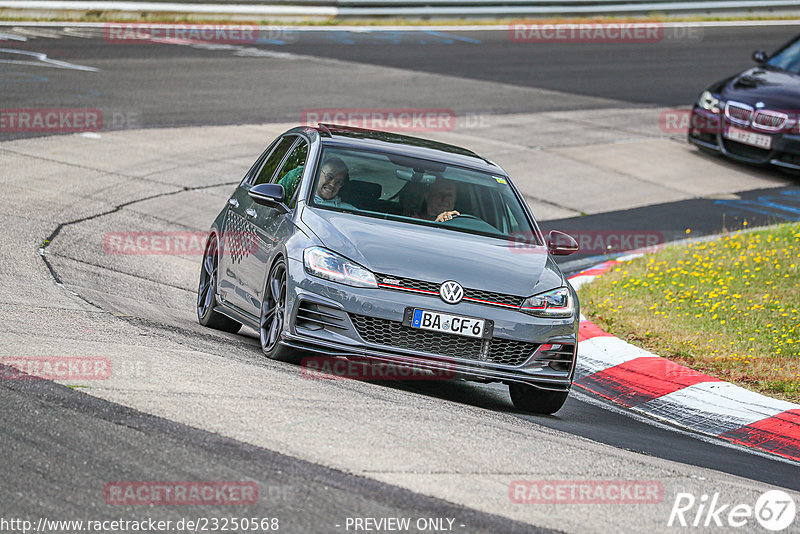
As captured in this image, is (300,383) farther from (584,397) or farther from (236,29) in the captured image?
(236,29)

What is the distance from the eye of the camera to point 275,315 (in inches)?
309

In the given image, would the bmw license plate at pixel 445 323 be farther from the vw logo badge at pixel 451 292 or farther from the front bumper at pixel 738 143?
the front bumper at pixel 738 143

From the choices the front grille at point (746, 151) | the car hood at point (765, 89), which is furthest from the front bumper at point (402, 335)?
A: the front grille at point (746, 151)

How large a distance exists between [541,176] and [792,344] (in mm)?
8051

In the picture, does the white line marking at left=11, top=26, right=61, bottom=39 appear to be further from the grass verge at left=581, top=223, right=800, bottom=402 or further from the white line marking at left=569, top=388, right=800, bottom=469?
the white line marking at left=569, top=388, right=800, bottom=469

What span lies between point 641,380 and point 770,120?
32.3 ft

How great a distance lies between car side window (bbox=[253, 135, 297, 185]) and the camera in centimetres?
941

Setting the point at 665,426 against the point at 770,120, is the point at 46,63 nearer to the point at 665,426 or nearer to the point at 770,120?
the point at 770,120

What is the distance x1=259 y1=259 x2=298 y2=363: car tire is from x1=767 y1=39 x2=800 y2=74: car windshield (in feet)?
44.2

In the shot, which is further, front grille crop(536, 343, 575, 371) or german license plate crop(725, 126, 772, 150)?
german license plate crop(725, 126, 772, 150)

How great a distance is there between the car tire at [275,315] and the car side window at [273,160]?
155 cm

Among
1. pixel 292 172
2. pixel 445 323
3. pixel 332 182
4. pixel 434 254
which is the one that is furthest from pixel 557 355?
pixel 292 172

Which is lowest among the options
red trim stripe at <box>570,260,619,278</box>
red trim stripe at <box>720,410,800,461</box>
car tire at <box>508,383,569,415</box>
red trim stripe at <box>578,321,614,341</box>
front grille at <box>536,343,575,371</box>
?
red trim stripe at <box>570,260,619,278</box>

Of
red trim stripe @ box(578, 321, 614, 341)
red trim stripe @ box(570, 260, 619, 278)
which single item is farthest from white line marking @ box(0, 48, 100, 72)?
red trim stripe @ box(578, 321, 614, 341)
